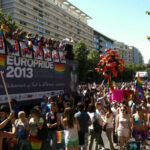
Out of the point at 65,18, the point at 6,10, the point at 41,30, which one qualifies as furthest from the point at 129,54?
the point at 6,10

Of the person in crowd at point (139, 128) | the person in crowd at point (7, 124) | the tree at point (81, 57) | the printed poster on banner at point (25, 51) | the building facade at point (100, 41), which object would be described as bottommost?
the person in crowd at point (139, 128)

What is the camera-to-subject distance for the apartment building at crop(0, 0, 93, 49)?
65.9 metres

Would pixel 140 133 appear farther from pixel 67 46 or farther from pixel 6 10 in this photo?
pixel 6 10

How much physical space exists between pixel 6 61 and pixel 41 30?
6805cm

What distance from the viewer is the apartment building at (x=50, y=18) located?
65.9 m

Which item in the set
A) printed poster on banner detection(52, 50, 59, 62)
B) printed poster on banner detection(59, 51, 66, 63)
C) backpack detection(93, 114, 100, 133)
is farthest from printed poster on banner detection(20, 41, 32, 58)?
backpack detection(93, 114, 100, 133)

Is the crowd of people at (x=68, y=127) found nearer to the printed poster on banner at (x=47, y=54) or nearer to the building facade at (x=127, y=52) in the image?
the printed poster on banner at (x=47, y=54)

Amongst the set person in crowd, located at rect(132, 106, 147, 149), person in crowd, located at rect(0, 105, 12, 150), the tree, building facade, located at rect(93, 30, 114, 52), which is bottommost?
person in crowd, located at rect(132, 106, 147, 149)

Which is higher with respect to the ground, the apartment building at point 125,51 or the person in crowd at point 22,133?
the apartment building at point 125,51

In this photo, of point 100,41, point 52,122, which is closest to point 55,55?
→ point 52,122

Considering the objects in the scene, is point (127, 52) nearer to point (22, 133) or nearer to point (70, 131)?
point (70, 131)

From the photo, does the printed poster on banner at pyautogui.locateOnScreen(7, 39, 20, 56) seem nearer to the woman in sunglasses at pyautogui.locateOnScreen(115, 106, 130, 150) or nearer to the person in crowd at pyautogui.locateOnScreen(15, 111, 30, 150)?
the person in crowd at pyautogui.locateOnScreen(15, 111, 30, 150)

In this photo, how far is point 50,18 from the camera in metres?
77.4

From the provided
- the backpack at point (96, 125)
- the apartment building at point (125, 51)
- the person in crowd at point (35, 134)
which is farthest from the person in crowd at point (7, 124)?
the apartment building at point (125, 51)
